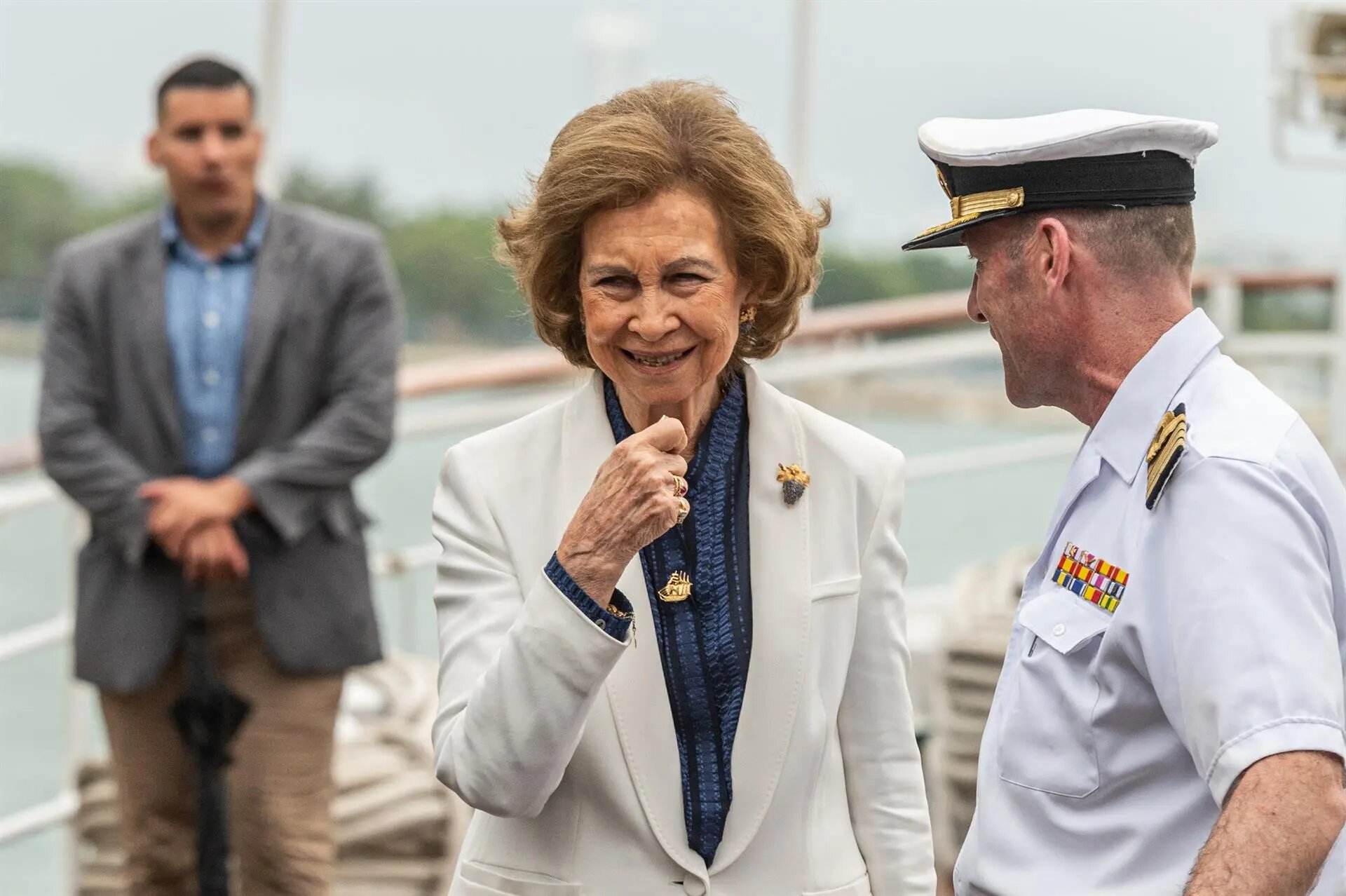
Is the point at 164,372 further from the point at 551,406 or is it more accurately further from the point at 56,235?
the point at 56,235

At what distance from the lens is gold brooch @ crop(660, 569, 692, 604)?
1902 mm

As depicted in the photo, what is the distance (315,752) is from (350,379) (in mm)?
690

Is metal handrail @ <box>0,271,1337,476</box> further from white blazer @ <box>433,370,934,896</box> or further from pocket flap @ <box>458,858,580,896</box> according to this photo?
pocket flap @ <box>458,858,580,896</box>

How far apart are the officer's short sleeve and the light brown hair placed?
59cm

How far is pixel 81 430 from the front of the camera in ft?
11.3

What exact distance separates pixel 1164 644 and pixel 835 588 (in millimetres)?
494

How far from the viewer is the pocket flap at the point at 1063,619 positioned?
157 centimetres

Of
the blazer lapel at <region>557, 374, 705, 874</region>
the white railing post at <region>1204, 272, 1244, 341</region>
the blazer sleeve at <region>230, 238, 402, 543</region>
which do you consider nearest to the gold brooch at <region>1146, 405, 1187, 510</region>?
the blazer lapel at <region>557, 374, 705, 874</region>

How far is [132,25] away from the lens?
3969 cm

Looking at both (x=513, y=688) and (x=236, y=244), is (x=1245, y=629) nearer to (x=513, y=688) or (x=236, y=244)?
(x=513, y=688)

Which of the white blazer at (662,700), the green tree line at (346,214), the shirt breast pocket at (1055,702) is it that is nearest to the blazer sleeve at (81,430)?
the white blazer at (662,700)

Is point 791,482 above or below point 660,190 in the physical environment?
below

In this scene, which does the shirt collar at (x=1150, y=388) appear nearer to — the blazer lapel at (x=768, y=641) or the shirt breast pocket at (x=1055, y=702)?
the shirt breast pocket at (x=1055, y=702)

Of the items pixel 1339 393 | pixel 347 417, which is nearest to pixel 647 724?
pixel 347 417
